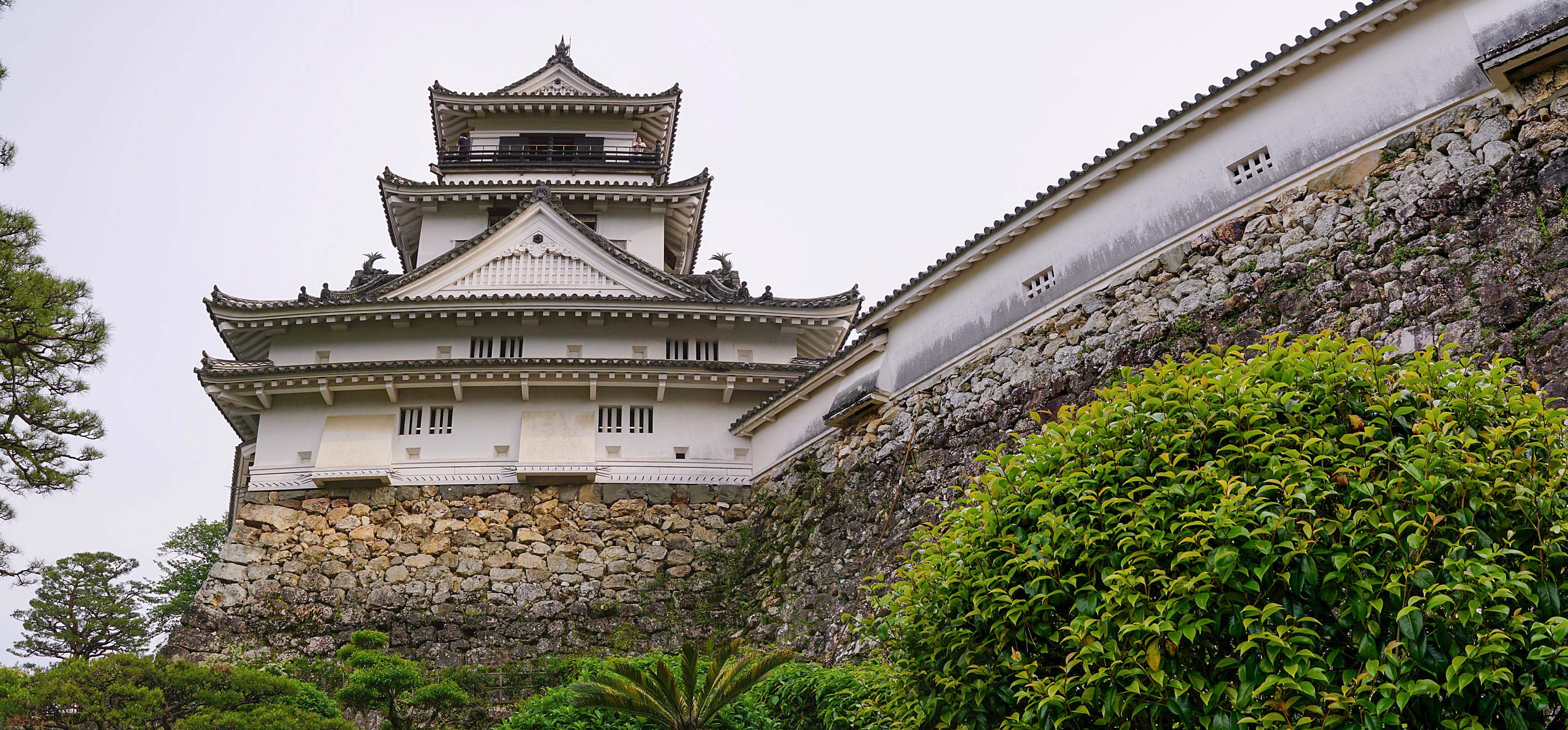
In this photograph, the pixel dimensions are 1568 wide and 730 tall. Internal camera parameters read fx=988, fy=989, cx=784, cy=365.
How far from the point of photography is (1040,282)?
1252 centimetres

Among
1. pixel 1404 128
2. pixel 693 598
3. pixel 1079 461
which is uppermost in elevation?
pixel 1404 128

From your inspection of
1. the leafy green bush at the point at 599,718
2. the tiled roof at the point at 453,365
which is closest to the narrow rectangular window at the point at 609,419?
the tiled roof at the point at 453,365

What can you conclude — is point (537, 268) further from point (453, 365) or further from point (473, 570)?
point (473, 570)

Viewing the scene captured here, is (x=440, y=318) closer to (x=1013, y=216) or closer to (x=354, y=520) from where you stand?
(x=354, y=520)

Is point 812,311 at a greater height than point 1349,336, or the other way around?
point 812,311

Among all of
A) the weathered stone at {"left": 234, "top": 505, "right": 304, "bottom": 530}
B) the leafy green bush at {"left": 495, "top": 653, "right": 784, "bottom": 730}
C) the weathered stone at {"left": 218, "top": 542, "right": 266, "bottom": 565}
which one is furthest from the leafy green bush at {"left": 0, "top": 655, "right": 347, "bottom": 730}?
the weathered stone at {"left": 234, "top": 505, "right": 304, "bottom": 530}

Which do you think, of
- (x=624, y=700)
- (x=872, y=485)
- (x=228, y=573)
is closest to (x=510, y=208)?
(x=228, y=573)

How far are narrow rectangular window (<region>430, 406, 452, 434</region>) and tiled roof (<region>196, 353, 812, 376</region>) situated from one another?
0.90 meters

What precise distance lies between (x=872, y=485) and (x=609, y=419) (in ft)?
20.1

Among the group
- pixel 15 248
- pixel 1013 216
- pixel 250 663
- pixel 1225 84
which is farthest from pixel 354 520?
pixel 1225 84

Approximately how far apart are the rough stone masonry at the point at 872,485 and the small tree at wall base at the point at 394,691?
9.88 feet

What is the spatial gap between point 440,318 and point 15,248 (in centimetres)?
657

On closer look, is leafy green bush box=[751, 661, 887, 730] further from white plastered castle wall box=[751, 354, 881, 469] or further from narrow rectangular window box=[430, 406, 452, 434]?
narrow rectangular window box=[430, 406, 452, 434]

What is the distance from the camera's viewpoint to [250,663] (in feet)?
46.8
